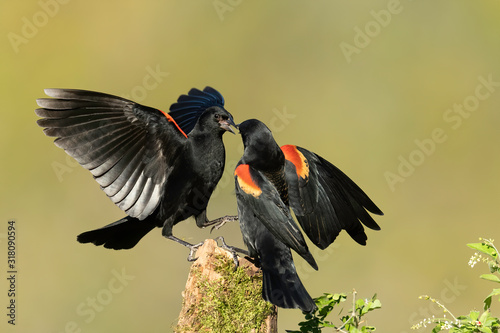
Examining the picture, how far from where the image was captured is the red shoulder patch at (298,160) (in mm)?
5281

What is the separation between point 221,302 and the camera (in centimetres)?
414

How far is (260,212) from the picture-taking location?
4727mm

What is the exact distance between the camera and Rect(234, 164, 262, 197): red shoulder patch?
15.6 ft

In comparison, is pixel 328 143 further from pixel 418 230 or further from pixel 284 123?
pixel 418 230

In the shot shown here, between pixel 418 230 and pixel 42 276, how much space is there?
248 inches

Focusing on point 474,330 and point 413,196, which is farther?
point 413,196

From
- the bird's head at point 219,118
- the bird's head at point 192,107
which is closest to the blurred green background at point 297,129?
the bird's head at point 192,107

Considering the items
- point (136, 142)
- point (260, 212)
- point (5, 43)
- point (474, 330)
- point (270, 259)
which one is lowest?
point (474, 330)

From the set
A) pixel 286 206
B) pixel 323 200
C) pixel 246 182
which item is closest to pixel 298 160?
pixel 323 200

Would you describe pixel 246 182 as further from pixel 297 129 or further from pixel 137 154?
pixel 297 129

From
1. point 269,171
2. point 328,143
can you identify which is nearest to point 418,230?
point 328,143

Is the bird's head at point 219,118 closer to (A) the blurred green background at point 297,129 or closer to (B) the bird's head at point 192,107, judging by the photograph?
(B) the bird's head at point 192,107

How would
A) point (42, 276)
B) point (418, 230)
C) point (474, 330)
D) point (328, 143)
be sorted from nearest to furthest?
point (474, 330), point (42, 276), point (418, 230), point (328, 143)

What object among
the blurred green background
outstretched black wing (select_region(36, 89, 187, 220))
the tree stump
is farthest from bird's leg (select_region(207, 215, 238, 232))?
the blurred green background
